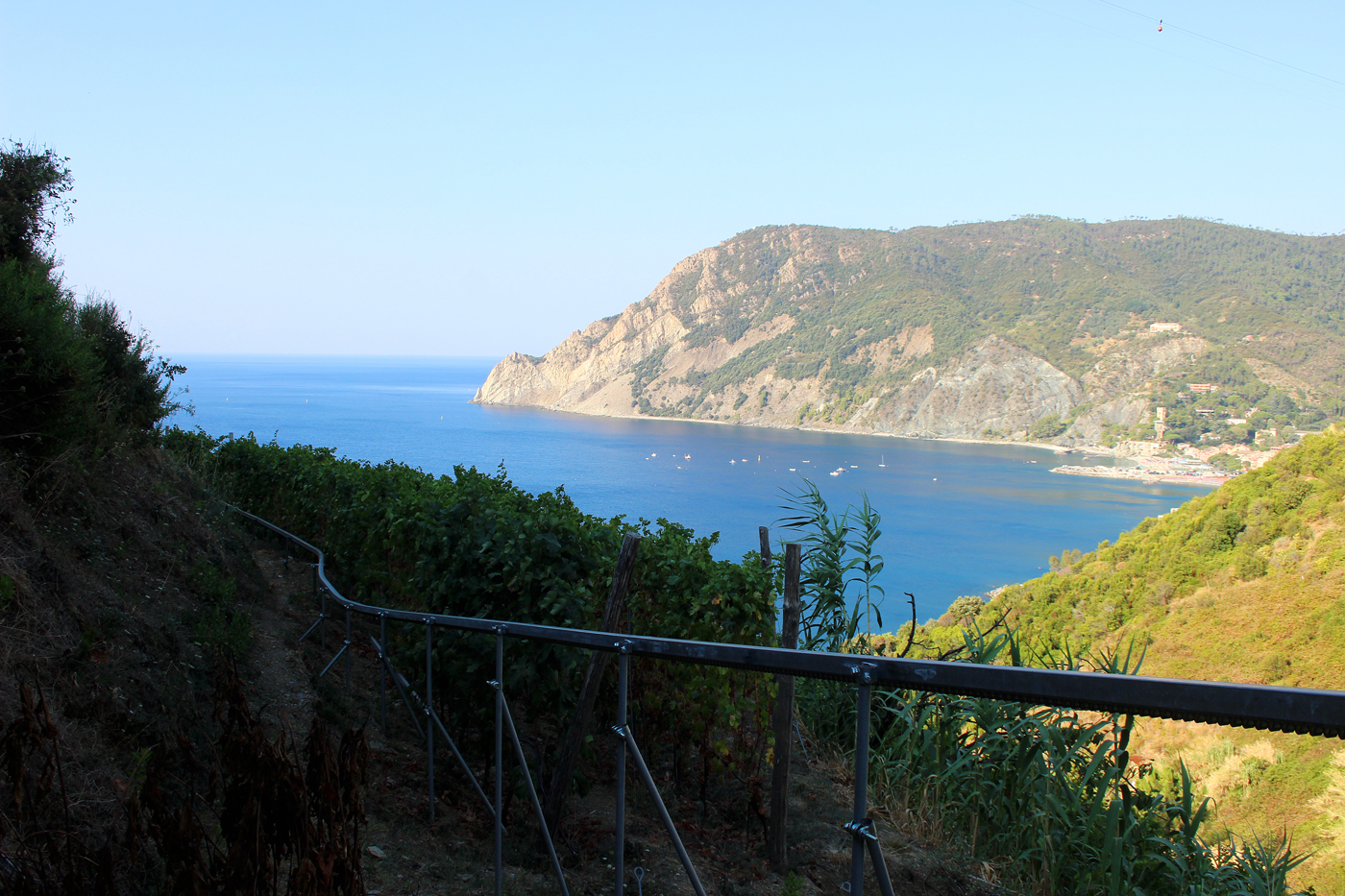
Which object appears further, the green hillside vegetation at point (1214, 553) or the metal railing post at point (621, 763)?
the green hillside vegetation at point (1214, 553)

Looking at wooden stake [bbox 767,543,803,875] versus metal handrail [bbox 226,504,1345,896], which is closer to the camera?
metal handrail [bbox 226,504,1345,896]

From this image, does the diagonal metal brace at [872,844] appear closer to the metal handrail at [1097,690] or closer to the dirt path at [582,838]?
the metal handrail at [1097,690]

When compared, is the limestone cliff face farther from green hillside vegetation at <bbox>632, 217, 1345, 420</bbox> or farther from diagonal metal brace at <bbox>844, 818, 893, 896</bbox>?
diagonal metal brace at <bbox>844, 818, 893, 896</bbox>

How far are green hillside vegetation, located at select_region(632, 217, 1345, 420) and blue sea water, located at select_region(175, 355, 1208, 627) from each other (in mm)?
19173

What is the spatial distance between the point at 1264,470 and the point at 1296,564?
8980 millimetres

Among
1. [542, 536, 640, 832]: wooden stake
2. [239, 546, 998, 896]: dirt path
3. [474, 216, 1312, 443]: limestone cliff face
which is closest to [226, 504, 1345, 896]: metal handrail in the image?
[542, 536, 640, 832]: wooden stake

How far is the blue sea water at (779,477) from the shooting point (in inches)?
2753

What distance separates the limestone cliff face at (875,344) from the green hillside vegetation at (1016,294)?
46cm

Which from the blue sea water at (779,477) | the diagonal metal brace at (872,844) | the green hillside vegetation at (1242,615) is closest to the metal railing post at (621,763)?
the diagonal metal brace at (872,844)

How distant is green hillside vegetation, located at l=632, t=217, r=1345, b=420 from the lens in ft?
406

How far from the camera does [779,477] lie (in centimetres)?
9800

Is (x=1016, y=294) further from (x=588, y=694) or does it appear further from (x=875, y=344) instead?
(x=588, y=694)

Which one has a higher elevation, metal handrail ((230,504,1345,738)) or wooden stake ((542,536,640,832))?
metal handrail ((230,504,1345,738))

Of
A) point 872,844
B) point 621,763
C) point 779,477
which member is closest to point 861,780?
point 872,844
